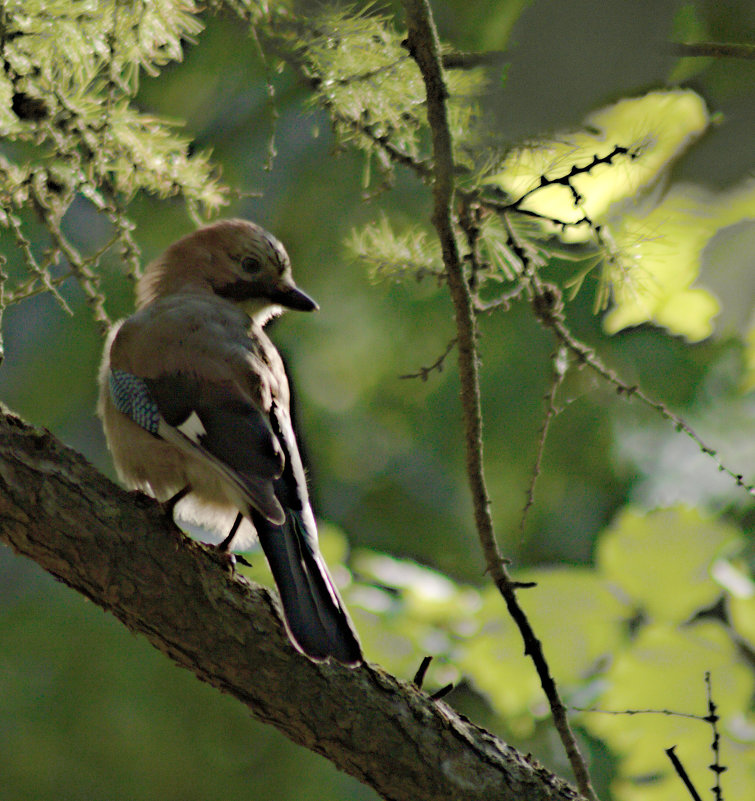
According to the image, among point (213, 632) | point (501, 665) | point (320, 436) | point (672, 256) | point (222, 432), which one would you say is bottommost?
point (213, 632)

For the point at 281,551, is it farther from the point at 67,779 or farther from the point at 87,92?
the point at 67,779

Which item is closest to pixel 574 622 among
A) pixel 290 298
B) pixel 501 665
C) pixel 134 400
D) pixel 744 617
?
pixel 501 665

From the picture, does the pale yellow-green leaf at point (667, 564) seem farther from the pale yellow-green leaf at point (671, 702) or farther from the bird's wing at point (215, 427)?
the bird's wing at point (215, 427)

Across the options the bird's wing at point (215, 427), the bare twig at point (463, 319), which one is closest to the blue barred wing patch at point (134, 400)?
the bird's wing at point (215, 427)

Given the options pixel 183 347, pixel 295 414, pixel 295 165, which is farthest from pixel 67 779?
pixel 295 165

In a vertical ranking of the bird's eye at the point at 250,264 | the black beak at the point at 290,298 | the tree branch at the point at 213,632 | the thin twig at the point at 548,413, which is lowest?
the tree branch at the point at 213,632

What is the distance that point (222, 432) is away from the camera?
71.8 inches

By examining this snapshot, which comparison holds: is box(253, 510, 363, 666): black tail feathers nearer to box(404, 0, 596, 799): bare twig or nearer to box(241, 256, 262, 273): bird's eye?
box(404, 0, 596, 799): bare twig

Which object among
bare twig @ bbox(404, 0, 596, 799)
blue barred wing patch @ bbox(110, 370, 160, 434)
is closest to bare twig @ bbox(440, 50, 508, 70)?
bare twig @ bbox(404, 0, 596, 799)

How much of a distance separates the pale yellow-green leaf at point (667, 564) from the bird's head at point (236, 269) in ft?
4.58

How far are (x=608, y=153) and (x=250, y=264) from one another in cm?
102

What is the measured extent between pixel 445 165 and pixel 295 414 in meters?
1.00

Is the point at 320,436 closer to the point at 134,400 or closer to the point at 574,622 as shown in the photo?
the point at 574,622

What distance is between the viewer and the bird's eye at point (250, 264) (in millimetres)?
2465
